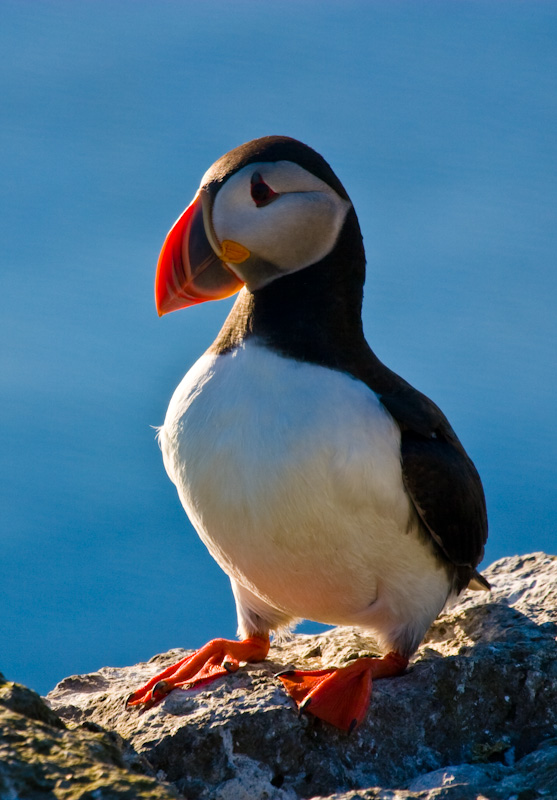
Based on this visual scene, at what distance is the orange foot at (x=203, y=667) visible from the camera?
13.9 ft

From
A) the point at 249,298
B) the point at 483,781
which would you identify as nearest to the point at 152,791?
the point at 483,781

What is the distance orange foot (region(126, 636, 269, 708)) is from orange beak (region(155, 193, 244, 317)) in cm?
157

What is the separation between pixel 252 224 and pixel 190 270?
37 cm

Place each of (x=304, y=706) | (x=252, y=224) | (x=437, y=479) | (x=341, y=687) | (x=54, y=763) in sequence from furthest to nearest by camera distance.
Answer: (x=437, y=479) → (x=252, y=224) → (x=341, y=687) → (x=304, y=706) → (x=54, y=763)

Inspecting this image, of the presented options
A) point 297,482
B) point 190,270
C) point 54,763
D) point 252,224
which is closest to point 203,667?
point 297,482

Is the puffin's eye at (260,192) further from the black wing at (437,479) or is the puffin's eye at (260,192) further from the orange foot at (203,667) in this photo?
the orange foot at (203,667)

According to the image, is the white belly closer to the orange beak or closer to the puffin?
the puffin

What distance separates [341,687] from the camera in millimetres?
4062

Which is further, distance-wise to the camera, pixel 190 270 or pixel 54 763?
pixel 190 270

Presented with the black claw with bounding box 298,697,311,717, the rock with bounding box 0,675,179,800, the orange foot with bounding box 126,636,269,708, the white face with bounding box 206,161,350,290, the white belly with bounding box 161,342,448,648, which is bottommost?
the rock with bounding box 0,675,179,800

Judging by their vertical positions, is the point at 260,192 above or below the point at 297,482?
above

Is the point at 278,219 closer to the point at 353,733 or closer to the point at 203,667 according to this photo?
the point at 203,667

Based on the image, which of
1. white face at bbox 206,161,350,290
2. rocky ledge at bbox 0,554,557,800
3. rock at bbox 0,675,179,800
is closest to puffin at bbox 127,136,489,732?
white face at bbox 206,161,350,290

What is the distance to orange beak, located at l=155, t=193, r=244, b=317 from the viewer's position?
439 centimetres
